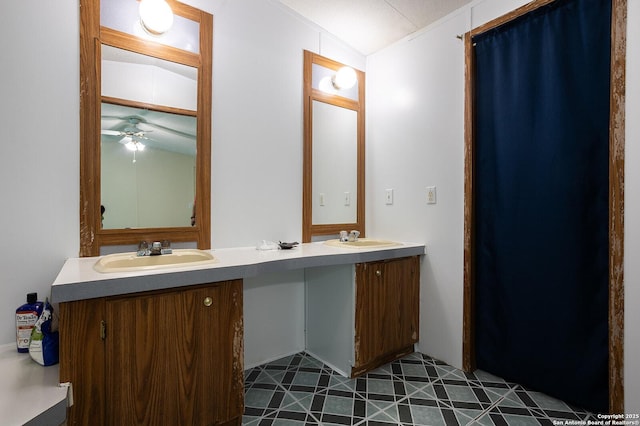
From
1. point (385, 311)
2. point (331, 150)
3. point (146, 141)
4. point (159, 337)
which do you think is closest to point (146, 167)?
point (146, 141)

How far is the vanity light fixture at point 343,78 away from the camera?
241cm

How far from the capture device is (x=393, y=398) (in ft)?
5.68

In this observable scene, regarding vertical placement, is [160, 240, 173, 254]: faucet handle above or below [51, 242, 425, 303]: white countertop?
above

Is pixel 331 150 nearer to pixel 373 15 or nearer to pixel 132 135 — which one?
pixel 373 15

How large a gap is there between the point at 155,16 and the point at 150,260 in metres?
1.25

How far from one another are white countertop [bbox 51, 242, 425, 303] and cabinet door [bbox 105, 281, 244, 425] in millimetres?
57

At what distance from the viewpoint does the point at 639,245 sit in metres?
1.40

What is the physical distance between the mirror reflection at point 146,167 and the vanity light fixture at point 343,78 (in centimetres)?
116

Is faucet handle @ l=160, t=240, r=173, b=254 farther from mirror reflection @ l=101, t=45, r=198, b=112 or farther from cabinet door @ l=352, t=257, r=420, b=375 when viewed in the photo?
cabinet door @ l=352, t=257, r=420, b=375

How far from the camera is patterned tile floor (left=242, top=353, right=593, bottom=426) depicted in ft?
5.10

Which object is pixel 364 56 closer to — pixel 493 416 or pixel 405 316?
pixel 405 316

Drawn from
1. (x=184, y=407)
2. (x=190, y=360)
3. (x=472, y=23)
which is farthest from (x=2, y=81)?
(x=472, y=23)

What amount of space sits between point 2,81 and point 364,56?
7.67ft

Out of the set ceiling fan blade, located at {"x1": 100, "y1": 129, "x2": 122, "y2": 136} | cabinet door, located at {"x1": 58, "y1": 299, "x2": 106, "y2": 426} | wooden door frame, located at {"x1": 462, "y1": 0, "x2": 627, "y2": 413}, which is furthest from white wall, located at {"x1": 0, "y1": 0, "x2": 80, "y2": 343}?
wooden door frame, located at {"x1": 462, "y1": 0, "x2": 627, "y2": 413}
